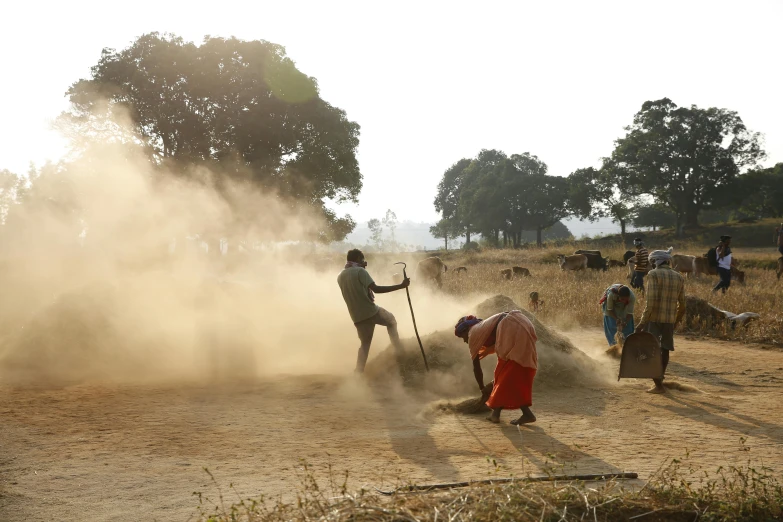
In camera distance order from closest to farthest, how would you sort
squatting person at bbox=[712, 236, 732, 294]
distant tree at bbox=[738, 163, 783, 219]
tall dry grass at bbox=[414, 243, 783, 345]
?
tall dry grass at bbox=[414, 243, 783, 345], squatting person at bbox=[712, 236, 732, 294], distant tree at bbox=[738, 163, 783, 219]

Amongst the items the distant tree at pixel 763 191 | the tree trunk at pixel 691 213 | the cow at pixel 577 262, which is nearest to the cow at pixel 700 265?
the cow at pixel 577 262

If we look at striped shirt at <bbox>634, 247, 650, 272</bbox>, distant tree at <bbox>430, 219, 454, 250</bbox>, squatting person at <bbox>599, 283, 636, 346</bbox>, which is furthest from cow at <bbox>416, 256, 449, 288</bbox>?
distant tree at <bbox>430, 219, 454, 250</bbox>

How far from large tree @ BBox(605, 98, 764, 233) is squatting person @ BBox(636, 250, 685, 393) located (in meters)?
46.8

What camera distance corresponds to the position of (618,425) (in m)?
7.52

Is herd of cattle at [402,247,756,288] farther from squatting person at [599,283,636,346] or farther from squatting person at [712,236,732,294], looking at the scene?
squatting person at [599,283,636,346]

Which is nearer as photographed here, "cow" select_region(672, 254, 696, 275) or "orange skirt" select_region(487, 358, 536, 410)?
"orange skirt" select_region(487, 358, 536, 410)

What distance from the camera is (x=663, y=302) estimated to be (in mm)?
9117

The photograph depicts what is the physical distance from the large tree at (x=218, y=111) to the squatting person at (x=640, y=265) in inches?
664

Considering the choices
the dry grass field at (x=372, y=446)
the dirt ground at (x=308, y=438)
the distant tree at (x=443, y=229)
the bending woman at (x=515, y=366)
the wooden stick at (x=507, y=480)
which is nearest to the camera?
the dry grass field at (x=372, y=446)

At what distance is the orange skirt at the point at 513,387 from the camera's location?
Result: 7.30 metres

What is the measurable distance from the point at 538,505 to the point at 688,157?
54.2m

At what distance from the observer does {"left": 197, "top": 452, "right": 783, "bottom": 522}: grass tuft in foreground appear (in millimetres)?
4164

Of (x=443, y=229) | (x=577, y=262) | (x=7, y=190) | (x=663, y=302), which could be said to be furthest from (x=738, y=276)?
(x=443, y=229)

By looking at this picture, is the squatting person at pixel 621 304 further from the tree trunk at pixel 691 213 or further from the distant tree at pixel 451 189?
the distant tree at pixel 451 189
